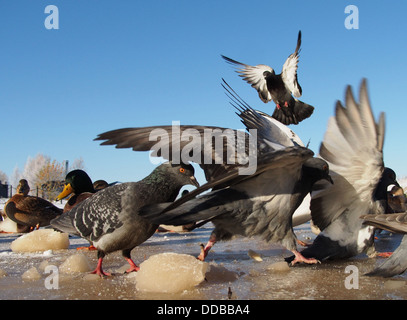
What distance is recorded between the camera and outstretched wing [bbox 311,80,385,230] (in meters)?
3.29

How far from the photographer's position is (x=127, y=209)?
2977mm

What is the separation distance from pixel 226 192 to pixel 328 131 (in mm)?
1250

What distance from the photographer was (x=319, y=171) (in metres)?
3.34

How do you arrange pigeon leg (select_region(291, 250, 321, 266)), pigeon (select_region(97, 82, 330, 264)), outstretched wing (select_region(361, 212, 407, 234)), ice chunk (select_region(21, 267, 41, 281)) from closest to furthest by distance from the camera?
1. outstretched wing (select_region(361, 212, 407, 234))
2. ice chunk (select_region(21, 267, 41, 281))
3. pigeon (select_region(97, 82, 330, 264))
4. pigeon leg (select_region(291, 250, 321, 266))

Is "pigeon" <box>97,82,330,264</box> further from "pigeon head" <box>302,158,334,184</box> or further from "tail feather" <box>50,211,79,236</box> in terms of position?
"tail feather" <box>50,211,79,236</box>

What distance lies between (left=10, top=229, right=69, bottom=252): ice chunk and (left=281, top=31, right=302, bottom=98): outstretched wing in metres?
5.39

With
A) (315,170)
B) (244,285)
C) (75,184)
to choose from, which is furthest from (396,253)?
(75,184)

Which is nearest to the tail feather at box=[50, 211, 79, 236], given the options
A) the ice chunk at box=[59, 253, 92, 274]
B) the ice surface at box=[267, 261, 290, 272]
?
the ice chunk at box=[59, 253, 92, 274]

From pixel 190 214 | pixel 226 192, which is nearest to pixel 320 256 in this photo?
pixel 226 192

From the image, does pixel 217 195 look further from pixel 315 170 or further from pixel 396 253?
pixel 396 253

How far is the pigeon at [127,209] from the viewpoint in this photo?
9.75 feet

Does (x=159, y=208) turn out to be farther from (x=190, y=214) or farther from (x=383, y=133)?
(x=383, y=133)

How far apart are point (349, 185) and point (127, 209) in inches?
85.0

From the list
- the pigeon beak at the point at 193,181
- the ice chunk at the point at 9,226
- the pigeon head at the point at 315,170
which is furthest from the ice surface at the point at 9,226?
the pigeon head at the point at 315,170
